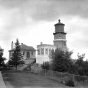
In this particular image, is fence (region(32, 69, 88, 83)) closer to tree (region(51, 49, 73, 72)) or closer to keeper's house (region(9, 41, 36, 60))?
tree (region(51, 49, 73, 72))

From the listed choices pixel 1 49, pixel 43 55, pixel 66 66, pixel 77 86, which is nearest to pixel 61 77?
pixel 77 86

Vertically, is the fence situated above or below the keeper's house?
below

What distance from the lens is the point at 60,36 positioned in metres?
46.5

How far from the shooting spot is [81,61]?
28531 millimetres

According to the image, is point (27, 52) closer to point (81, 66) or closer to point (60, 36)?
point (60, 36)

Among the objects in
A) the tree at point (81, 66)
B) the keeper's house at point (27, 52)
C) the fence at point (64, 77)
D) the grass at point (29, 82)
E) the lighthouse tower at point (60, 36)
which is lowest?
the grass at point (29, 82)

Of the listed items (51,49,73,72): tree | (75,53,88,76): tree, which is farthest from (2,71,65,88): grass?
(75,53,88,76): tree

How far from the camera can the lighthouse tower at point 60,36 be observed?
46.1 meters

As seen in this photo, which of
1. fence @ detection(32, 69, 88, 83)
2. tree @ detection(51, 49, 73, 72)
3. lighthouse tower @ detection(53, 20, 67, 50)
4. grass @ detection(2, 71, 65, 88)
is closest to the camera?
grass @ detection(2, 71, 65, 88)

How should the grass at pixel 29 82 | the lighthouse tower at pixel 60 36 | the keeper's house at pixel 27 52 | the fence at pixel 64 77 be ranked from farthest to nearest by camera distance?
the keeper's house at pixel 27 52
the lighthouse tower at pixel 60 36
the fence at pixel 64 77
the grass at pixel 29 82

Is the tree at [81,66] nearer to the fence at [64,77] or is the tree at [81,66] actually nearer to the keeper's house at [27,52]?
the fence at [64,77]

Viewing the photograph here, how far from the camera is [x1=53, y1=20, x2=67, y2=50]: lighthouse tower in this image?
151 ft

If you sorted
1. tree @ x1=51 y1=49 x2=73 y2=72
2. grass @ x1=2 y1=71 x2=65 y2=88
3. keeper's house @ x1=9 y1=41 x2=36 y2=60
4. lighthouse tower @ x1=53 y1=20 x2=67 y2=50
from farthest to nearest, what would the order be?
1. keeper's house @ x1=9 y1=41 x2=36 y2=60
2. lighthouse tower @ x1=53 y1=20 x2=67 y2=50
3. tree @ x1=51 y1=49 x2=73 y2=72
4. grass @ x1=2 y1=71 x2=65 y2=88

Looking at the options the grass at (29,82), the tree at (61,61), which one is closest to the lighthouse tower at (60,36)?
the tree at (61,61)
